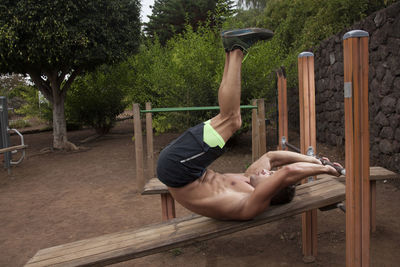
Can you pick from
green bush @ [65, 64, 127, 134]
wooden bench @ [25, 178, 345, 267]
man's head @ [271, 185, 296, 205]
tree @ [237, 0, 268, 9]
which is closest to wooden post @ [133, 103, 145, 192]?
wooden bench @ [25, 178, 345, 267]

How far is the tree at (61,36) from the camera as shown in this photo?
7.48 meters

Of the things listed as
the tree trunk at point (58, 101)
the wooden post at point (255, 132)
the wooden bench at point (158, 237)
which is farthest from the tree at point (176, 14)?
the wooden bench at point (158, 237)

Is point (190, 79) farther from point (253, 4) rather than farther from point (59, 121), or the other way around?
point (253, 4)

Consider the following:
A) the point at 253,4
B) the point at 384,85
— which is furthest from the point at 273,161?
the point at 253,4

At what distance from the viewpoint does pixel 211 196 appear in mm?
→ 1980

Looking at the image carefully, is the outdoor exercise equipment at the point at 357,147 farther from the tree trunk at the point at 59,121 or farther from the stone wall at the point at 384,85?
the tree trunk at the point at 59,121

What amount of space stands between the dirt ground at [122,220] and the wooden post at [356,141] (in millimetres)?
1066

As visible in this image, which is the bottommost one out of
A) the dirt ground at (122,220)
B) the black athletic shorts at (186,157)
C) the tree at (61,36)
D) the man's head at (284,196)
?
the dirt ground at (122,220)

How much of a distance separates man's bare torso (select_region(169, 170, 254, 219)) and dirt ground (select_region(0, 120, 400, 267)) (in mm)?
1206

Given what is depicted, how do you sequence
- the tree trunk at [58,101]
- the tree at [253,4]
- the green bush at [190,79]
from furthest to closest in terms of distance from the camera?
the tree at [253,4], the tree trunk at [58,101], the green bush at [190,79]

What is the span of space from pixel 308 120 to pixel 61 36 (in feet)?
22.5

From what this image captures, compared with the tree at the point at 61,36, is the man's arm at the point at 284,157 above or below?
below

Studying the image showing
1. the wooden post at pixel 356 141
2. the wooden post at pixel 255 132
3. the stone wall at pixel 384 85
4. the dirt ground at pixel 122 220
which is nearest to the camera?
the wooden post at pixel 356 141

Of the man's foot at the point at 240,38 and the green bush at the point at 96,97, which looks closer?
the man's foot at the point at 240,38
